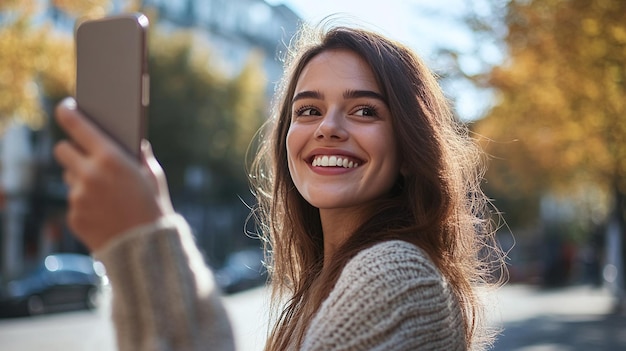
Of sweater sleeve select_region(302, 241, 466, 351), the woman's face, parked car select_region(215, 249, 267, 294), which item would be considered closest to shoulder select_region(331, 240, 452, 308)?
sweater sleeve select_region(302, 241, 466, 351)

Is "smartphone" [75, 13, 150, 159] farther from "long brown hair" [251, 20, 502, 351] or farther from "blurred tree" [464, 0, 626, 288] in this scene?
"blurred tree" [464, 0, 626, 288]

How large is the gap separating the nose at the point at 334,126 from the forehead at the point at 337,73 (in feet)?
0.23

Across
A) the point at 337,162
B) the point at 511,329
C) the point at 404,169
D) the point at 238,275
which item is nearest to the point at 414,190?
the point at 404,169

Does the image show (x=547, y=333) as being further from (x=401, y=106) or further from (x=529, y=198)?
(x=529, y=198)

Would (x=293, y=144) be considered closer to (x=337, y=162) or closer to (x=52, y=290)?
(x=337, y=162)

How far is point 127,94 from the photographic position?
1196 millimetres

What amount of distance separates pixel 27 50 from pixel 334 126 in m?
14.0

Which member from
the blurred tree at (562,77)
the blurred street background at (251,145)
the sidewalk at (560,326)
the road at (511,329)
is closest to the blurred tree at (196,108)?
the blurred street background at (251,145)

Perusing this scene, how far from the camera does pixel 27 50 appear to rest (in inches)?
597

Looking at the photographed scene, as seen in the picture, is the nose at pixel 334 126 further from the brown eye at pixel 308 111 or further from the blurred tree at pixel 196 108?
the blurred tree at pixel 196 108

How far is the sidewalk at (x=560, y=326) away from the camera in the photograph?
44.9 feet

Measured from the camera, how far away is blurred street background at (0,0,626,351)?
1138 centimetres

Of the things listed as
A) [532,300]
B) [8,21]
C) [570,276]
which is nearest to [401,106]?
[8,21]

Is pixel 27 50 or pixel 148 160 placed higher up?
pixel 27 50
